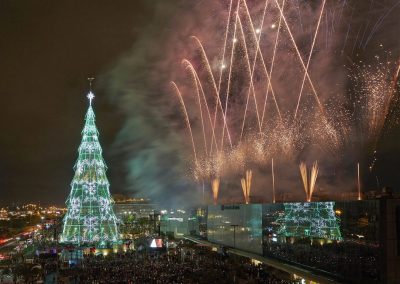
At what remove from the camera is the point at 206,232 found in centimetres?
5978

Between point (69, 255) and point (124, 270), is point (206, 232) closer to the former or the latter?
point (69, 255)

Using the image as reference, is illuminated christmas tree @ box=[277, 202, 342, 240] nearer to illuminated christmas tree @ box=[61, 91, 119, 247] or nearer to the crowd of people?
the crowd of people

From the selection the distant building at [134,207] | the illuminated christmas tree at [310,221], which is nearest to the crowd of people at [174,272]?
the illuminated christmas tree at [310,221]

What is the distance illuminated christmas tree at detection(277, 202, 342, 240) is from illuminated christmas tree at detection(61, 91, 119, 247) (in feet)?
95.0

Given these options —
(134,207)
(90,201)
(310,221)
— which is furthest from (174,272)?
(134,207)

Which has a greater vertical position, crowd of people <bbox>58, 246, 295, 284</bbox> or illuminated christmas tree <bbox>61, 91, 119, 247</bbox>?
illuminated christmas tree <bbox>61, 91, 119, 247</bbox>

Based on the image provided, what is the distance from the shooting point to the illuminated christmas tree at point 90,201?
57.5 m

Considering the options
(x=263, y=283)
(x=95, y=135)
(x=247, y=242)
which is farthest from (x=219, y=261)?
(x=95, y=135)

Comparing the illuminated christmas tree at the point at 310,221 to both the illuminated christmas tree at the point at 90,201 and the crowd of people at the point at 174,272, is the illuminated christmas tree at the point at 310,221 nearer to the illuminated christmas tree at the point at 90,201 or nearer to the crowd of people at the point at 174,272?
the crowd of people at the point at 174,272

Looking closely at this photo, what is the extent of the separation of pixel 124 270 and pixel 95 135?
28.2 m

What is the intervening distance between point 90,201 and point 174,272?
91.1 ft

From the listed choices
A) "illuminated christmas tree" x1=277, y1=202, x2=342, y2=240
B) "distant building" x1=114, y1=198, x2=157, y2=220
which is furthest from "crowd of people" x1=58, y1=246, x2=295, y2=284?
"distant building" x1=114, y1=198, x2=157, y2=220

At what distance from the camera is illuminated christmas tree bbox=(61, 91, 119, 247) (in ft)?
189

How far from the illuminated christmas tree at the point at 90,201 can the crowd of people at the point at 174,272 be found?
16486mm
